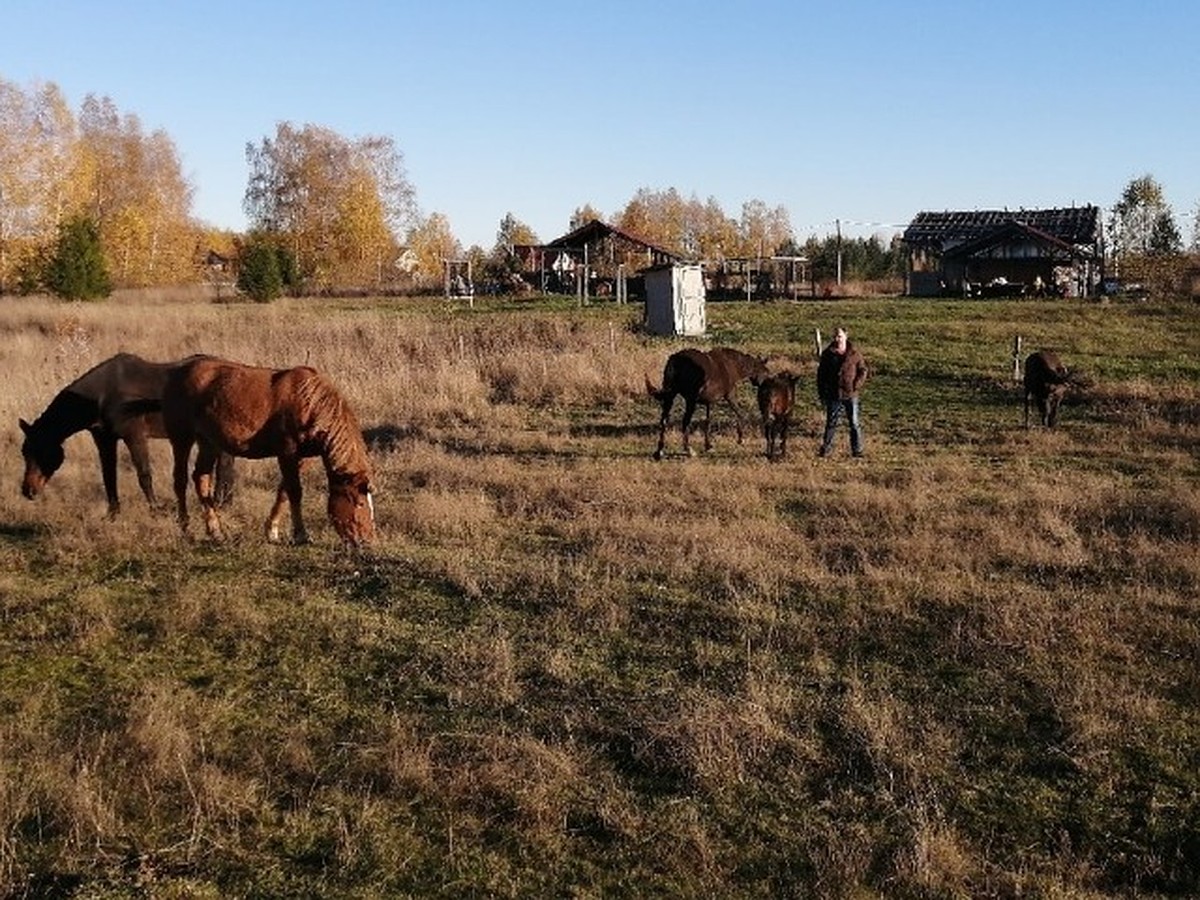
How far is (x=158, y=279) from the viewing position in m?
60.0

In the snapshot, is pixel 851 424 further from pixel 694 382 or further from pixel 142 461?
pixel 142 461

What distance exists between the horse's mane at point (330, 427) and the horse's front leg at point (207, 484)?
3.52 feet


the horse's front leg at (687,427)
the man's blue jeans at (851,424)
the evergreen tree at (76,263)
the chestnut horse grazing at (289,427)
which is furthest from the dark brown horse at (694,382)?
the evergreen tree at (76,263)

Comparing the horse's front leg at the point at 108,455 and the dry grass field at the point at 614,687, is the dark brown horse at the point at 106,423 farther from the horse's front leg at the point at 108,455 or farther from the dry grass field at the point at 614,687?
the dry grass field at the point at 614,687

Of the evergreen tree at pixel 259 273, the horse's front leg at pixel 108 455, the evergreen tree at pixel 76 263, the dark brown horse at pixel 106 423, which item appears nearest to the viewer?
the horse's front leg at pixel 108 455

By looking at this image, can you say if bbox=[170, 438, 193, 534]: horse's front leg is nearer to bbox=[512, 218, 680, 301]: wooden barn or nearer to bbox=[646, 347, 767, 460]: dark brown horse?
bbox=[646, 347, 767, 460]: dark brown horse

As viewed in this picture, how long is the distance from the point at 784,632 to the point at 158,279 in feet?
197

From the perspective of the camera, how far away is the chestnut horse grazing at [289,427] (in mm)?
8922

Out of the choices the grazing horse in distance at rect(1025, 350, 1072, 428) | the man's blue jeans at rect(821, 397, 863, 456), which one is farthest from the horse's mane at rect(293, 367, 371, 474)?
the grazing horse in distance at rect(1025, 350, 1072, 428)

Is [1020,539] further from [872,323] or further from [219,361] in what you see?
[872,323]

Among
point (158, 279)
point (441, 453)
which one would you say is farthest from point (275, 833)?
point (158, 279)

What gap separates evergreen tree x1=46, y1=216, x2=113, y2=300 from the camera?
36.5m

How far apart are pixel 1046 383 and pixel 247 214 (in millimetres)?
62401

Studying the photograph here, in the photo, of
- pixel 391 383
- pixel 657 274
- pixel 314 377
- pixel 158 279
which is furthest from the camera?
pixel 158 279
